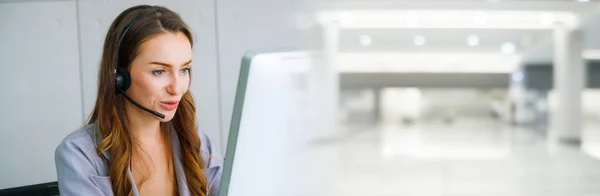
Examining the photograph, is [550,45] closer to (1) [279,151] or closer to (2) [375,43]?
(2) [375,43]

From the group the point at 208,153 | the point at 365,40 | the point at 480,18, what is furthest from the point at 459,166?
the point at 208,153

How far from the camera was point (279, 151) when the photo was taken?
54 centimetres

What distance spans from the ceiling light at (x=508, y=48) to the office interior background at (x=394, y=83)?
0.07 meters

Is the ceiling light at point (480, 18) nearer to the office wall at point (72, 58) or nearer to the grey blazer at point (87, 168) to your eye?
the office wall at point (72, 58)

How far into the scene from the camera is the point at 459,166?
23.1ft

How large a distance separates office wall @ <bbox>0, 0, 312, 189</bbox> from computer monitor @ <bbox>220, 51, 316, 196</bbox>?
128cm

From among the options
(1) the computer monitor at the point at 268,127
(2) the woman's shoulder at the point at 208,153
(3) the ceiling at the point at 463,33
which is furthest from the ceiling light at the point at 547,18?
(1) the computer monitor at the point at 268,127

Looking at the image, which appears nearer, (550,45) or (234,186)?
(234,186)

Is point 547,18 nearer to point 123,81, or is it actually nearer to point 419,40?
point 419,40

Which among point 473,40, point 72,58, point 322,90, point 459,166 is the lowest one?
point 459,166

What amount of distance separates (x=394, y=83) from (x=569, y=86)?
6081 mm

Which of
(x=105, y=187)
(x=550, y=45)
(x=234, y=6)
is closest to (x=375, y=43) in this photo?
(x=550, y=45)

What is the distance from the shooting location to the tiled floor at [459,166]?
5.21m

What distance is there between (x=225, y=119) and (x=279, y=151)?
1.43 m
